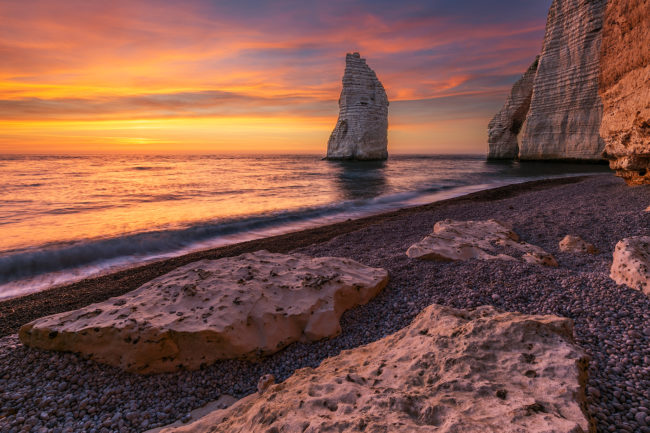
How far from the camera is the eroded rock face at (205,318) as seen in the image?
2.67 m

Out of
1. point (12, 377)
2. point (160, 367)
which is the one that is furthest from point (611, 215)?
point (12, 377)

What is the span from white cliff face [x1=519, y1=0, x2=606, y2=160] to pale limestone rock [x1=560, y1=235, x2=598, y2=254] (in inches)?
982

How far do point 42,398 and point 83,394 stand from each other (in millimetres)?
276

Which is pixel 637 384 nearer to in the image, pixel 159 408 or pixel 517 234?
pixel 159 408

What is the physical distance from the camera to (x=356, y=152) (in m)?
42.8

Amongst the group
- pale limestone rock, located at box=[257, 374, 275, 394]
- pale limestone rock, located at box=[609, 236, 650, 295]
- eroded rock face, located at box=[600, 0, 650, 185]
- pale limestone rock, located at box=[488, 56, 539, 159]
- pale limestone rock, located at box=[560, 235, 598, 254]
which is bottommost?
pale limestone rock, located at box=[257, 374, 275, 394]

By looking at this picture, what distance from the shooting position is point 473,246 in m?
4.59

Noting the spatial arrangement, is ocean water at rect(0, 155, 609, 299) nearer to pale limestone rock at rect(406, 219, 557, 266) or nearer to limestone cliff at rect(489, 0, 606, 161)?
pale limestone rock at rect(406, 219, 557, 266)

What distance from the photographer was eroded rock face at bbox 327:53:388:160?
38991 millimetres

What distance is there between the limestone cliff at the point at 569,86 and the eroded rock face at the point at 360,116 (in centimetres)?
1770

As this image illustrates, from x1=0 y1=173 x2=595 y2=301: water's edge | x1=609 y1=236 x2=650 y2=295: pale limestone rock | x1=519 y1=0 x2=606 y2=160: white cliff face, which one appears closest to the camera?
x1=609 y1=236 x2=650 y2=295: pale limestone rock

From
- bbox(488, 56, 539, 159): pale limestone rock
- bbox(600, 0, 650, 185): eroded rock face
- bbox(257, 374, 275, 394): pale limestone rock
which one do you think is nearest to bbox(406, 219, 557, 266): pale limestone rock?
bbox(257, 374, 275, 394): pale limestone rock

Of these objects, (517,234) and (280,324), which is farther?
(517,234)

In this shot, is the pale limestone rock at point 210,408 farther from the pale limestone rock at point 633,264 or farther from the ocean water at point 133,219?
the ocean water at point 133,219
